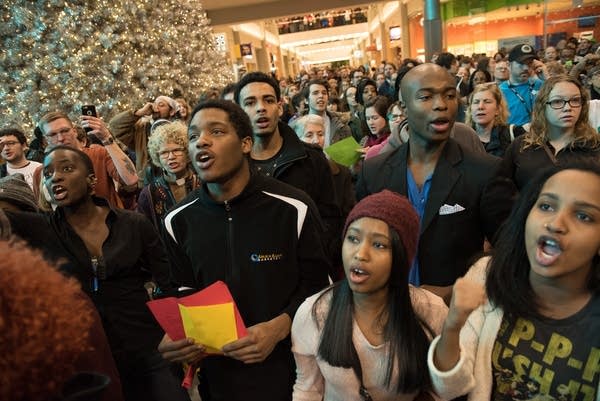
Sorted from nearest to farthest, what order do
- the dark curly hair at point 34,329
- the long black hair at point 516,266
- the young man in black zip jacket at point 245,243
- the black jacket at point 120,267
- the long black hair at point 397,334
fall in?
the dark curly hair at point 34,329, the long black hair at point 516,266, the long black hair at point 397,334, the young man in black zip jacket at point 245,243, the black jacket at point 120,267

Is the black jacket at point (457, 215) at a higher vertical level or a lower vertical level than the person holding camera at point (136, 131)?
lower

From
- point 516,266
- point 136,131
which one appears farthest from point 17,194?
point 516,266

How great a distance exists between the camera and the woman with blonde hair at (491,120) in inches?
159

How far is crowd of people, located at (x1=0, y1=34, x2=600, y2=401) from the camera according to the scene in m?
1.34

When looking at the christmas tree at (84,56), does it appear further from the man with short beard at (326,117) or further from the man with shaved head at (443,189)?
the man with shaved head at (443,189)

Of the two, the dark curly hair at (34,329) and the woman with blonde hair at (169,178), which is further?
the woman with blonde hair at (169,178)

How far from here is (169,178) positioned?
3.33 meters

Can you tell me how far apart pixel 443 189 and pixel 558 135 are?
135cm

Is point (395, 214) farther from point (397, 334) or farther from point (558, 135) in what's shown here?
point (558, 135)

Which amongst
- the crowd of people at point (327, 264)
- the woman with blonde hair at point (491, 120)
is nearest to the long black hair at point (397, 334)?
the crowd of people at point (327, 264)

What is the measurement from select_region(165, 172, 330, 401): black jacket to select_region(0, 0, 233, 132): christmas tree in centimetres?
607

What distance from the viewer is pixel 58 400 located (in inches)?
37.2

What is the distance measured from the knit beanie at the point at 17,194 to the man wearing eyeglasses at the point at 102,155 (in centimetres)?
111

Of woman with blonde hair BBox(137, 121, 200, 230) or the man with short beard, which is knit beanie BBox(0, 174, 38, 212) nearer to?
woman with blonde hair BBox(137, 121, 200, 230)
